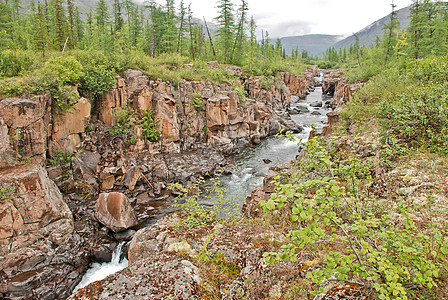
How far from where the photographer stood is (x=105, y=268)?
11.5 m

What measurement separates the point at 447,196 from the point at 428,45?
32.5m

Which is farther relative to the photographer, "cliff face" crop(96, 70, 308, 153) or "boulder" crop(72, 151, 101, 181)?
"cliff face" crop(96, 70, 308, 153)

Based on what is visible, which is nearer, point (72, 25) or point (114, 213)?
point (114, 213)

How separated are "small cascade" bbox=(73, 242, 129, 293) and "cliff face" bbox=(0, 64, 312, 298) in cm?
39

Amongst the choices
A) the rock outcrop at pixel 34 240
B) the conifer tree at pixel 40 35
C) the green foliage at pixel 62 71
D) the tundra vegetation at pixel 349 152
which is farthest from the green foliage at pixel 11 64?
the rock outcrop at pixel 34 240

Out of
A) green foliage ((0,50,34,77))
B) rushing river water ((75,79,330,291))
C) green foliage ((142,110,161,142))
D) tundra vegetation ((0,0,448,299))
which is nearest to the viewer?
tundra vegetation ((0,0,448,299))

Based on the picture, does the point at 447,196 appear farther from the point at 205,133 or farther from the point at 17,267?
the point at 205,133

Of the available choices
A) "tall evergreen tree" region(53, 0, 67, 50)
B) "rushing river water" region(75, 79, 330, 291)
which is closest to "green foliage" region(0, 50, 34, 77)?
"tall evergreen tree" region(53, 0, 67, 50)

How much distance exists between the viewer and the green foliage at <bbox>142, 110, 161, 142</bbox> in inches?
845

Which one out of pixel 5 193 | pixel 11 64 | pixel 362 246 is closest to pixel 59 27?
pixel 11 64

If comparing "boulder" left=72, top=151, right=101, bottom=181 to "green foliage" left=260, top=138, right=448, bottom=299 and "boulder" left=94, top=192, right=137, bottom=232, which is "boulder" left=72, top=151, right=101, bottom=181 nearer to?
"boulder" left=94, top=192, right=137, bottom=232

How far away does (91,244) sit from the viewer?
40.6 ft

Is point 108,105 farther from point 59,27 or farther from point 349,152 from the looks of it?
point 349,152

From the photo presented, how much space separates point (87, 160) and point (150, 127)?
593 centimetres
